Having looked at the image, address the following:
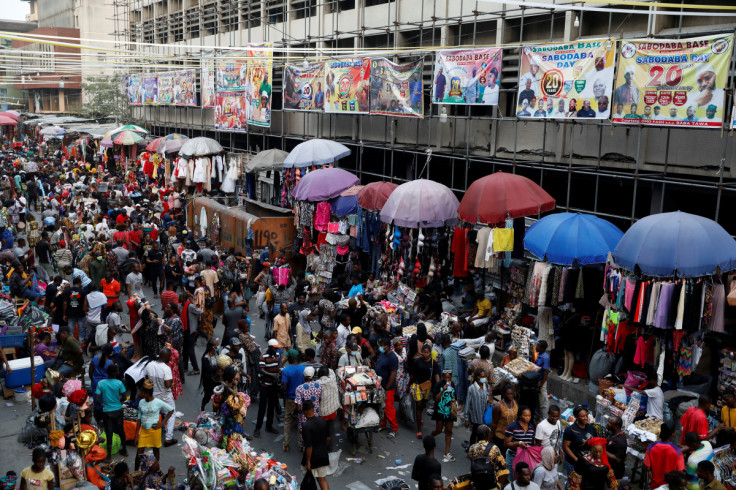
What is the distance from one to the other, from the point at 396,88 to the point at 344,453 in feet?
32.6

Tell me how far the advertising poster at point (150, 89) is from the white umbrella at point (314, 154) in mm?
18978

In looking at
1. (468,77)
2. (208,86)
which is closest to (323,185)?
(468,77)

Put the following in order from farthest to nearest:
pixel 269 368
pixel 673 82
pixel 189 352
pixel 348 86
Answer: pixel 348 86 → pixel 189 352 → pixel 673 82 → pixel 269 368

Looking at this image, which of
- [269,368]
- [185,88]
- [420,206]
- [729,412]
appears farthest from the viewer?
[185,88]

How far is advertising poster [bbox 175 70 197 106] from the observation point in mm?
30594

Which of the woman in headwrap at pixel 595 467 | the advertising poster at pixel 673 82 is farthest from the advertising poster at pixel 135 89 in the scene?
the woman in headwrap at pixel 595 467

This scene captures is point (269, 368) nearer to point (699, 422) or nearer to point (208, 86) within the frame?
point (699, 422)

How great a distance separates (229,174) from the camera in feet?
84.2

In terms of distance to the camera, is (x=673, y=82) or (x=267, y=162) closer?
(x=673, y=82)

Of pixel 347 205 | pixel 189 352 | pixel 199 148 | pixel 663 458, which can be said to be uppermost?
pixel 199 148

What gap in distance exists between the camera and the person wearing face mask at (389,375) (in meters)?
10.3

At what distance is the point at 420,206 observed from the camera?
13828mm

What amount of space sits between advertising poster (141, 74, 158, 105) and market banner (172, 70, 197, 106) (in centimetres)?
300

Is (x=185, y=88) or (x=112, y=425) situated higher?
(x=185, y=88)
